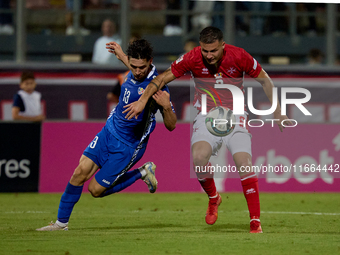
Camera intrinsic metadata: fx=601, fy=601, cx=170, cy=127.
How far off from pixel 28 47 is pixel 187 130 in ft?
14.4

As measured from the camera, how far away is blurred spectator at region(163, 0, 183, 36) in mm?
12032

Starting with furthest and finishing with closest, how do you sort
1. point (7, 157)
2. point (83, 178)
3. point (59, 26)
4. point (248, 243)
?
point (59, 26) → point (7, 157) → point (83, 178) → point (248, 243)

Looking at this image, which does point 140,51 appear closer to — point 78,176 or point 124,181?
point 78,176

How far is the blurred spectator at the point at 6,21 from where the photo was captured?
11898 mm

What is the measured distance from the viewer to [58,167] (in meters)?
9.45

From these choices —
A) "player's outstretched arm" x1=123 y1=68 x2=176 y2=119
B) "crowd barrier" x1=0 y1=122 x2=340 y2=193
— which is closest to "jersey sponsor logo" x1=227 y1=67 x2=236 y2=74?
"player's outstretched arm" x1=123 y1=68 x2=176 y2=119

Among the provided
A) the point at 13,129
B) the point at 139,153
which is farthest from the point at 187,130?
the point at 139,153

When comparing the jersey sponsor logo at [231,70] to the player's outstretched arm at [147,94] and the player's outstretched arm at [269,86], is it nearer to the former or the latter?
the player's outstretched arm at [269,86]

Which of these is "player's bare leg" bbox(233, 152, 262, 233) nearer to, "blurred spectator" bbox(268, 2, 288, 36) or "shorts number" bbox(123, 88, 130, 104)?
"shorts number" bbox(123, 88, 130, 104)

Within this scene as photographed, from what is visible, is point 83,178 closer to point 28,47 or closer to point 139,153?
point 139,153

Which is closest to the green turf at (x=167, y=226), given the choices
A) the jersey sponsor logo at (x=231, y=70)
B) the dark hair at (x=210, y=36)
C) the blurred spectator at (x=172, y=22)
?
the jersey sponsor logo at (x=231, y=70)

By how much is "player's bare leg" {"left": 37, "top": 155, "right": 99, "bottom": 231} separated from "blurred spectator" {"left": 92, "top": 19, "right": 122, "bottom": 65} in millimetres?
6242

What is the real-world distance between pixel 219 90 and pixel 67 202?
6.08ft

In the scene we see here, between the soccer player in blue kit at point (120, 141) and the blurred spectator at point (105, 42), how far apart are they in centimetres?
584
